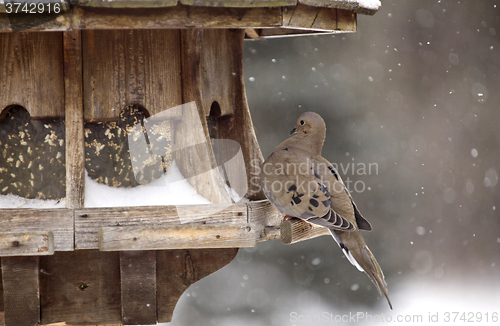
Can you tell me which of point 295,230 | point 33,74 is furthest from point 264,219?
point 33,74

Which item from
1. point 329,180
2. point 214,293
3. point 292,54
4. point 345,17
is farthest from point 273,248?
point 345,17

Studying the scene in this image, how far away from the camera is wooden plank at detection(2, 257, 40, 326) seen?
2.30 m

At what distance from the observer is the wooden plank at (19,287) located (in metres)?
2.30

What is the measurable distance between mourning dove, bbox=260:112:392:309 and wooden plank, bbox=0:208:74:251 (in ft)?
2.95

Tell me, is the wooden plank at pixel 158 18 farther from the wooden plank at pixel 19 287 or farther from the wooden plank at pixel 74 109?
the wooden plank at pixel 19 287

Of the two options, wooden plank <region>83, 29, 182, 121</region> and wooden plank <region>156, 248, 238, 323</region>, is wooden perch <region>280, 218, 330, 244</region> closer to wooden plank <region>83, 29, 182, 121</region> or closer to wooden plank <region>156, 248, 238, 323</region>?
wooden plank <region>156, 248, 238, 323</region>

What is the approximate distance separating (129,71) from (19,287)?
1013 mm

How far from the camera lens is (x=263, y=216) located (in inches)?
97.3

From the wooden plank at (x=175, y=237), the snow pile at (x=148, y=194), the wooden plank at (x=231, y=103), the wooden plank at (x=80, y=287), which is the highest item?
the wooden plank at (x=231, y=103)

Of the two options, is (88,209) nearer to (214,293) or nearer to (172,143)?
(172,143)

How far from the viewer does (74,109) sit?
238cm

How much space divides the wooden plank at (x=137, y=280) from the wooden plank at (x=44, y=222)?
1.02ft

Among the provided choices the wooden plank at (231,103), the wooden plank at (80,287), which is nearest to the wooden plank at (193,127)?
the wooden plank at (231,103)

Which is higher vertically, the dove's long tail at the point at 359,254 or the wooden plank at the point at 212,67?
the wooden plank at the point at 212,67
